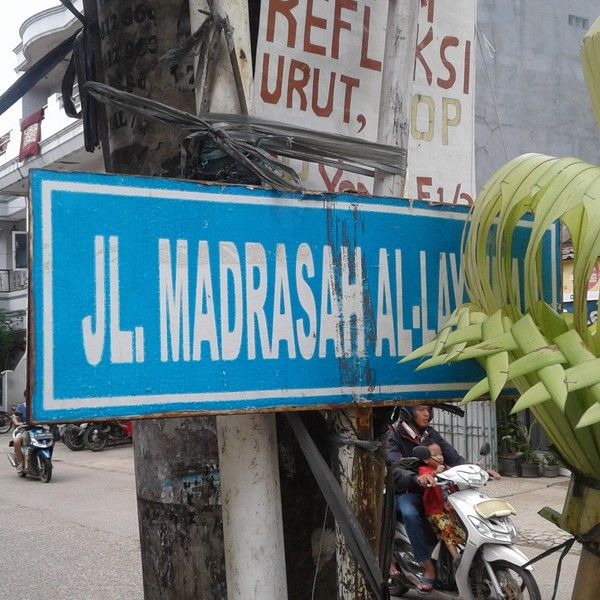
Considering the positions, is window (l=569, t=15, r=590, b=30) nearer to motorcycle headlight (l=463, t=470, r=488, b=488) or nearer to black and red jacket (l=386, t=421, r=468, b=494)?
black and red jacket (l=386, t=421, r=468, b=494)

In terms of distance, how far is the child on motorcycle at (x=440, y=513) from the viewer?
5.43m

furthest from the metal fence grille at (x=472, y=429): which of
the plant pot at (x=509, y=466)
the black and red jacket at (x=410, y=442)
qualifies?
the black and red jacket at (x=410, y=442)

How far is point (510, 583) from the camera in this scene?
4.97 metres

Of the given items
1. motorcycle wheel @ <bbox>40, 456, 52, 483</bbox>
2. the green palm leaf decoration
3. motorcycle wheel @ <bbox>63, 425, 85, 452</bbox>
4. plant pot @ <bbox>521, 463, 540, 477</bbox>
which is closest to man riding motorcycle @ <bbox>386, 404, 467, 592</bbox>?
the green palm leaf decoration

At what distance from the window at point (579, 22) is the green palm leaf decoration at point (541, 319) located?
1222 cm

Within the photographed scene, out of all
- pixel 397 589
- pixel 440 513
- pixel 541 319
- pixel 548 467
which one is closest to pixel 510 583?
pixel 440 513

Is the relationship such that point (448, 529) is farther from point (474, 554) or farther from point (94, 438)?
point (94, 438)

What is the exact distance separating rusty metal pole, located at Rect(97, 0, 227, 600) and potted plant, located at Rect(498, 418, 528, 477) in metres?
8.77

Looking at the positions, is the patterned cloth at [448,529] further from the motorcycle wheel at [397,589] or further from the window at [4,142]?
the window at [4,142]

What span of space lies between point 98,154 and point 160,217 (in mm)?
15582

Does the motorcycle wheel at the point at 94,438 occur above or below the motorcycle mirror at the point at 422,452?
below

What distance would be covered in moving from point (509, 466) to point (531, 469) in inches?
11.7

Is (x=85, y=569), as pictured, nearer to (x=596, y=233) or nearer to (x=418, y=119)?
(x=418, y=119)

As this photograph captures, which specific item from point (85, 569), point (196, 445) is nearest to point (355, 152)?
point (196, 445)
